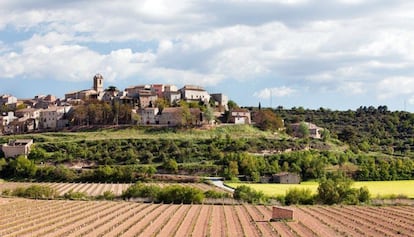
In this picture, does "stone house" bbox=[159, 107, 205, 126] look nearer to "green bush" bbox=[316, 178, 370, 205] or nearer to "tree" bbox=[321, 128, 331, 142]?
"tree" bbox=[321, 128, 331, 142]

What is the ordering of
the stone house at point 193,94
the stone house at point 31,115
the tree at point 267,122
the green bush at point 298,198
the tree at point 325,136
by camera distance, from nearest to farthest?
the green bush at point 298,198, the tree at point 325,136, the tree at point 267,122, the stone house at point 31,115, the stone house at point 193,94

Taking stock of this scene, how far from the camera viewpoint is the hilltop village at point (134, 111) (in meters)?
111

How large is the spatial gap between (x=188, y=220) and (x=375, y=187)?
1635 inches

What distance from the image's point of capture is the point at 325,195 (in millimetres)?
59281

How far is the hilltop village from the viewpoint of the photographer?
11094 cm

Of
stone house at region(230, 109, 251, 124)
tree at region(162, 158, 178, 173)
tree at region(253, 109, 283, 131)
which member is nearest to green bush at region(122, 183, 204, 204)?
tree at region(162, 158, 178, 173)

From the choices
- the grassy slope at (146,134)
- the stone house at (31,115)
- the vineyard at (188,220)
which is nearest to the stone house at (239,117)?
the grassy slope at (146,134)

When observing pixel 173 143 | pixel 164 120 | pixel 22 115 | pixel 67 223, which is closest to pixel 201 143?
pixel 173 143

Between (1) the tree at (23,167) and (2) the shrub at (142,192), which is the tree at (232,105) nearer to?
(1) the tree at (23,167)

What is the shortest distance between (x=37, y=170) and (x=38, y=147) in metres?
12.3

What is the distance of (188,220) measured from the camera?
41875 mm

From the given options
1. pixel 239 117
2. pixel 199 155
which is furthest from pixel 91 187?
pixel 239 117

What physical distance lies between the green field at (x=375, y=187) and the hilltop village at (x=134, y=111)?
34784 mm

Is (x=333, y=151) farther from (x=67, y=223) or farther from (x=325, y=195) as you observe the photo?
(x=67, y=223)
